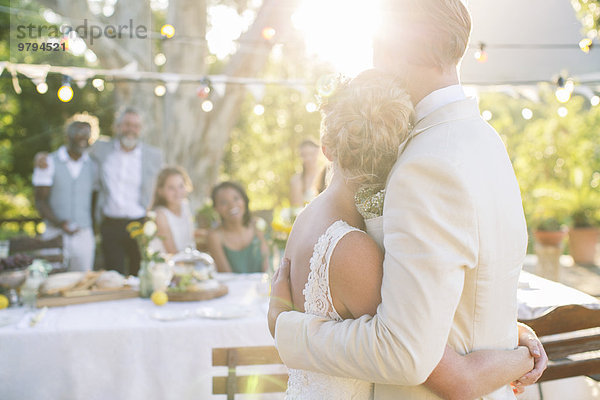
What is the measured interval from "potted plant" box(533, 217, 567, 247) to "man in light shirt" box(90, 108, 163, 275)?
5689 millimetres

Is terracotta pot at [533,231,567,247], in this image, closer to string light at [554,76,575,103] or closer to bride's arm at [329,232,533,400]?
string light at [554,76,575,103]

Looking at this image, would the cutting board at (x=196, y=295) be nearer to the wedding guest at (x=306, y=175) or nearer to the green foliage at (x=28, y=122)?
the wedding guest at (x=306, y=175)

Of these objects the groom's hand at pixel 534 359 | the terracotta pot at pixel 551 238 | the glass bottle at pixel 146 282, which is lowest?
the terracotta pot at pixel 551 238

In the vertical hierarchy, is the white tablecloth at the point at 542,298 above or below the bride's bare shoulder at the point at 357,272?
below

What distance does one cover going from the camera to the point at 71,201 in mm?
5629

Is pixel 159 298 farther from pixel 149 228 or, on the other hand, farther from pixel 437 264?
pixel 437 264

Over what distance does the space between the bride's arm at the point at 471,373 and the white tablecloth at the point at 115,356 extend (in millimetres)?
1687

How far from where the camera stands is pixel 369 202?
1333 mm

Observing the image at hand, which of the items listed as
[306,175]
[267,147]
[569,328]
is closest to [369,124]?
[569,328]

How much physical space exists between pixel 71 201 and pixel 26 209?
1049 centimetres

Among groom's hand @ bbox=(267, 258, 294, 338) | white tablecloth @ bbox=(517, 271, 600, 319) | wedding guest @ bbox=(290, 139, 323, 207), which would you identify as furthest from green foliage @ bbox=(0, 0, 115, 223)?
groom's hand @ bbox=(267, 258, 294, 338)

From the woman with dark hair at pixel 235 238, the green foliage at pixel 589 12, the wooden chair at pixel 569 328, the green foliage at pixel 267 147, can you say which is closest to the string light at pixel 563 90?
the green foliage at pixel 589 12

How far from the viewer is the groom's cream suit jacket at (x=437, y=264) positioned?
3.65ft

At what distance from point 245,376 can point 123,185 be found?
3.86 meters
